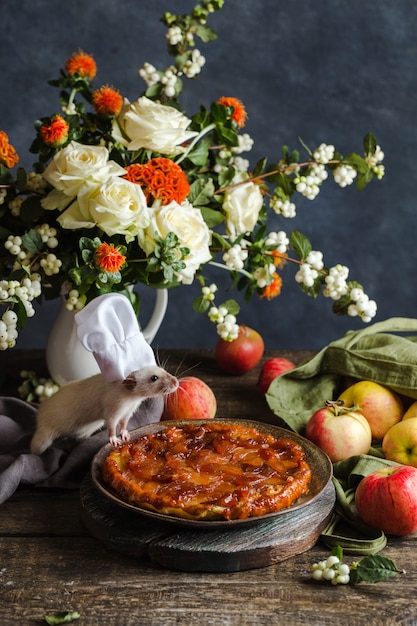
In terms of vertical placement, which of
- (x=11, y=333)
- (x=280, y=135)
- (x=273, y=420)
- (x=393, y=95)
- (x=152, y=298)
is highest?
(x=393, y=95)

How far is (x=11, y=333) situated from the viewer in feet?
6.40

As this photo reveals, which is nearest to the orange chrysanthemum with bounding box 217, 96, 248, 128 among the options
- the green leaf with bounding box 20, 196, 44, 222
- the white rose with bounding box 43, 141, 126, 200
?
the white rose with bounding box 43, 141, 126, 200

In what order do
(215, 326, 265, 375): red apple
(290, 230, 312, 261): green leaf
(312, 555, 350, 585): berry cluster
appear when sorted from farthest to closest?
(215, 326, 265, 375): red apple
(290, 230, 312, 261): green leaf
(312, 555, 350, 585): berry cluster

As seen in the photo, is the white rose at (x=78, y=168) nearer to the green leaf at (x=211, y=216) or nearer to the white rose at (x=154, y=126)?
the white rose at (x=154, y=126)

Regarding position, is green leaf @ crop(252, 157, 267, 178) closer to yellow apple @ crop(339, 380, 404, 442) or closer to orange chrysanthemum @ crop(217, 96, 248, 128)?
orange chrysanthemum @ crop(217, 96, 248, 128)

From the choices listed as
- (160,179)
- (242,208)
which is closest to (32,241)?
(160,179)

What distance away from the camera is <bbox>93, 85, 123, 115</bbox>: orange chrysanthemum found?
218cm

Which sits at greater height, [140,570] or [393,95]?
[393,95]

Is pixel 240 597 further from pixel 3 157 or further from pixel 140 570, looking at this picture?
pixel 3 157

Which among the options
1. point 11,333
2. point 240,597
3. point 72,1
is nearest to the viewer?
point 240,597

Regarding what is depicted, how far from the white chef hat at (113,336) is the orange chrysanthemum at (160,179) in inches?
13.1

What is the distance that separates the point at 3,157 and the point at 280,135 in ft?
6.38

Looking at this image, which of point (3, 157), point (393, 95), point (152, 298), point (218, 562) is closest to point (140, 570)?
point (218, 562)

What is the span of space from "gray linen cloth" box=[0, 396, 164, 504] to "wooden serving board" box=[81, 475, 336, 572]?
7.9 inches
